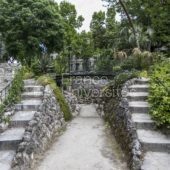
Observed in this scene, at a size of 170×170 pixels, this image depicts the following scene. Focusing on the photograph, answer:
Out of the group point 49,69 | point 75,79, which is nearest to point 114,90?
point 49,69

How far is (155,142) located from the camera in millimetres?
5742

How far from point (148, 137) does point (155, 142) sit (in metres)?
0.35

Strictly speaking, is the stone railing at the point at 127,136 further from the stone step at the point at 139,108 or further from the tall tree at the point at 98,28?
the tall tree at the point at 98,28

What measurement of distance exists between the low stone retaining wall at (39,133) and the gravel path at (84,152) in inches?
10.5

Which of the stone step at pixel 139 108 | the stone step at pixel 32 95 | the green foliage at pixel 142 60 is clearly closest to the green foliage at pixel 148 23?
the green foliage at pixel 142 60

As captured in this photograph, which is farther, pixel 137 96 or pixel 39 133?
pixel 137 96

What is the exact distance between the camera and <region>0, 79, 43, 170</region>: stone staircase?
565 centimetres

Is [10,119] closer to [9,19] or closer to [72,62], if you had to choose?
[72,62]

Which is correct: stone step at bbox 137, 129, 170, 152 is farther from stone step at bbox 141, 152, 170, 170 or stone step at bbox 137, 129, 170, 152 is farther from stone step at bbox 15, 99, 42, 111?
stone step at bbox 15, 99, 42, 111

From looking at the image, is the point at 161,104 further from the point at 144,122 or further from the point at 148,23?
the point at 148,23

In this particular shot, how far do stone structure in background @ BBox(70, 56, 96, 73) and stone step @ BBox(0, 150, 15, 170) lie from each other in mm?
10466

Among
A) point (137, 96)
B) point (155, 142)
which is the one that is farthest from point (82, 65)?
point (155, 142)

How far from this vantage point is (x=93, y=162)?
6.05 meters

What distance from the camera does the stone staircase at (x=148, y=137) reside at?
17.0 ft
